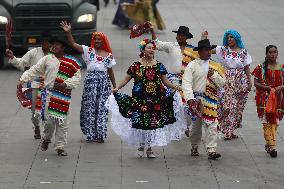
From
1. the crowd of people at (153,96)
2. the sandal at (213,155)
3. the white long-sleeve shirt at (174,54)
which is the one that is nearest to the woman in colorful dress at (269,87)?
the crowd of people at (153,96)

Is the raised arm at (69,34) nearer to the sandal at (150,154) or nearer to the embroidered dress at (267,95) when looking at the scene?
the sandal at (150,154)

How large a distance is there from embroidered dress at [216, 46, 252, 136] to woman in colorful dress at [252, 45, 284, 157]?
840 millimetres

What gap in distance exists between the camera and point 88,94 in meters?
14.2

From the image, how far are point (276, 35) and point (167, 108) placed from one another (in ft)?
44.8

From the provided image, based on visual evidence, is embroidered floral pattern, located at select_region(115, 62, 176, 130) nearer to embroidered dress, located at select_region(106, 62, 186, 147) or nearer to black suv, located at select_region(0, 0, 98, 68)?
embroidered dress, located at select_region(106, 62, 186, 147)

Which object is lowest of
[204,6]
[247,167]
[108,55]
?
[204,6]

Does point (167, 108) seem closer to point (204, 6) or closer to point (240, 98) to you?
point (240, 98)

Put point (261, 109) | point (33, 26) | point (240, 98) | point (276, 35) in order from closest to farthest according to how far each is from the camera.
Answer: point (261, 109) < point (240, 98) < point (33, 26) < point (276, 35)

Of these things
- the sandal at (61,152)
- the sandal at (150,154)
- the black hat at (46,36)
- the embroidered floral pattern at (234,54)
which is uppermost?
the black hat at (46,36)

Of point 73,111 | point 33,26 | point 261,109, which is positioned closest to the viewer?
point 261,109

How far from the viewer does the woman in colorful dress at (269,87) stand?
13367mm

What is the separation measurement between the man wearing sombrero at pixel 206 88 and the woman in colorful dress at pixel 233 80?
113 centimetres

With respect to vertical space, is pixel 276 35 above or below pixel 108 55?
below

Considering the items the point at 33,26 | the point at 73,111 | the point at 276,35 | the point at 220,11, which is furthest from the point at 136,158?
the point at 220,11
